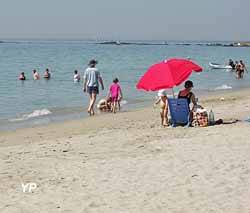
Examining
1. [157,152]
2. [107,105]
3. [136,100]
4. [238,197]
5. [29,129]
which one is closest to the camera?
[238,197]

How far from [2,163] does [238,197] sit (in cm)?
332

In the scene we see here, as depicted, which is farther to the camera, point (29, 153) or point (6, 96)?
point (6, 96)

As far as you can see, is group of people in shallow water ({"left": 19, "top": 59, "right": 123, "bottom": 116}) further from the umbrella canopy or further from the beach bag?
the beach bag

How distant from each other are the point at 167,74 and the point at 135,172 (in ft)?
12.2

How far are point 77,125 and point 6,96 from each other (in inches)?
417

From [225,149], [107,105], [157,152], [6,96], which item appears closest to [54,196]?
[157,152]

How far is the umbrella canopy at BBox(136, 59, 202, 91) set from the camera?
1006 cm

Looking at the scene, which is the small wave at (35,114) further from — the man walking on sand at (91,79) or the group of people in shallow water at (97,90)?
the man walking on sand at (91,79)

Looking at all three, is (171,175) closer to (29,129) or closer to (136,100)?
(29,129)

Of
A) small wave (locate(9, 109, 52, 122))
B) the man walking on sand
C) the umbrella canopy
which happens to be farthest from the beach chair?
small wave (locate(9, 109, 52, 122))

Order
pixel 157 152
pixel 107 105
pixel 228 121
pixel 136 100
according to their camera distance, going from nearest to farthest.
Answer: pixel 157 152
pixel 228 121
pixel 107 105
pixel 136 100

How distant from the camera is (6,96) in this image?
2288cm

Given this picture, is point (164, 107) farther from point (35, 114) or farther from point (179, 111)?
point (35, 114)

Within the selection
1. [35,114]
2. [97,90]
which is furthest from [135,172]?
[35,114]
